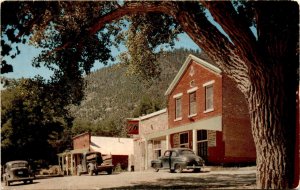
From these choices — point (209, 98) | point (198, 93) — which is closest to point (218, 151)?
point (209, 98)

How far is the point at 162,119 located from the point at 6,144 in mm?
20668

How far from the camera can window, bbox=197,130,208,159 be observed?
1134 inches

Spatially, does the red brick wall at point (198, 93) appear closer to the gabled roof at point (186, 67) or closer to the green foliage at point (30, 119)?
the gabled roof at point (186, 67)

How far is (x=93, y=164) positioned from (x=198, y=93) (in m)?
11.3

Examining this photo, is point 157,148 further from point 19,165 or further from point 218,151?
point 19,165

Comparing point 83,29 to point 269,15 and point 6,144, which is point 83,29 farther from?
point 269,15

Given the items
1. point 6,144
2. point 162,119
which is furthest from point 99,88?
point 162,119

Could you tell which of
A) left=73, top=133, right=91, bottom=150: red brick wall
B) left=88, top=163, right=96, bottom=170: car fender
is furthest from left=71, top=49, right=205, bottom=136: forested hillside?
left=88, top=163, right=96, bottom=170: car fender

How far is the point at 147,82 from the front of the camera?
69.0 ft

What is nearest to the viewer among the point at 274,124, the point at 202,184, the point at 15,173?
the point at 274,124

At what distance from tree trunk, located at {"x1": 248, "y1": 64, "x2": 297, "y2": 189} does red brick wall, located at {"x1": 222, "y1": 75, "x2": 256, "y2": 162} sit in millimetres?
17876

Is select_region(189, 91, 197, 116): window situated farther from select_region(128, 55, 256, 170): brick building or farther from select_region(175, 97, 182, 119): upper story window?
select_region(175, 97, 182, 119): upper story window

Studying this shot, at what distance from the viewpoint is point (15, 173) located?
18.5m

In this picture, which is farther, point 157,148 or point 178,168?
point 157,148
